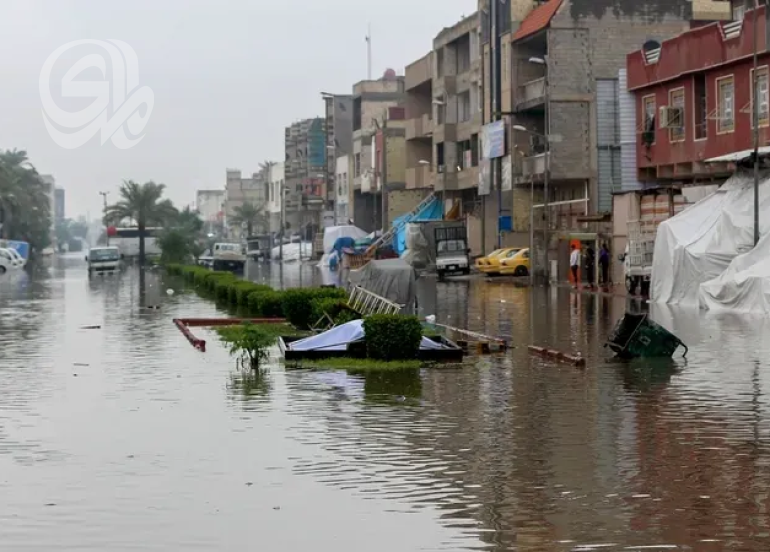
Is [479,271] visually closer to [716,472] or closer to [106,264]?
[106,264]

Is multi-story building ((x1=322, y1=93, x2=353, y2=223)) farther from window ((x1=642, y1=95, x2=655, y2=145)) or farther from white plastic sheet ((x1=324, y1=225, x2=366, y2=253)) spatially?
window ((x1=642, y1=95, x2=655, y2=145))

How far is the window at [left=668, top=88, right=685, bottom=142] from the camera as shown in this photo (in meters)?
48.0

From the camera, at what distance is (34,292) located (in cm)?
5438

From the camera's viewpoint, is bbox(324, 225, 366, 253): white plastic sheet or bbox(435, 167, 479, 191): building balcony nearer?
bbox(435, 167, 479, 191): building balcony

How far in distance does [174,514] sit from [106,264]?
74.8 metres

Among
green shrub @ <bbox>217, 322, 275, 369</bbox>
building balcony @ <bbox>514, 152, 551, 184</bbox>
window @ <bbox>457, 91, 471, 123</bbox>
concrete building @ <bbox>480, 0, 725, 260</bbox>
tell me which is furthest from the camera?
window @ <bbox>457, 91, 471, 123</bbox>

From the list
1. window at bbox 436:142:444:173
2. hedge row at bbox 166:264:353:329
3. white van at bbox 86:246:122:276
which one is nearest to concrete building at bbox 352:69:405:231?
window at bbox 436:142:444:173

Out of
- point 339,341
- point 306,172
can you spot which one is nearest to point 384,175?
point 306,172

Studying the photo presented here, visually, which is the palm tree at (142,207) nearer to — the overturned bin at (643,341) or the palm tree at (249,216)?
the palm tree at (249,216)

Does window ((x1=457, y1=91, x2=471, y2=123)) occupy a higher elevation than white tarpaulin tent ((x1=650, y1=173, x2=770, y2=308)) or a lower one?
higher

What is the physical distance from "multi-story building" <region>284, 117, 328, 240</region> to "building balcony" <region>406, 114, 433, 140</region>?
1455 inches

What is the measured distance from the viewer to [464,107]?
268ft

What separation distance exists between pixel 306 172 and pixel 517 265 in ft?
272

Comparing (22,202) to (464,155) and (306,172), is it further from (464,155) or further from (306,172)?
(464,155)
